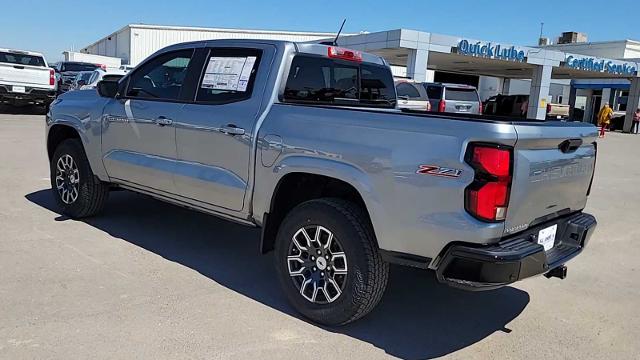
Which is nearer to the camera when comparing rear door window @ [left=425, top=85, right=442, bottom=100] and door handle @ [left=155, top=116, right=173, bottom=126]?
door handle @ [left=155, top=116, right=173, bottom=126]

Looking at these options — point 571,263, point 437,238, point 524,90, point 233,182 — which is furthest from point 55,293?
point 524,90

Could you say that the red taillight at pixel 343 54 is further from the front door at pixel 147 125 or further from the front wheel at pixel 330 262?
the front wheel at pixel 330 262

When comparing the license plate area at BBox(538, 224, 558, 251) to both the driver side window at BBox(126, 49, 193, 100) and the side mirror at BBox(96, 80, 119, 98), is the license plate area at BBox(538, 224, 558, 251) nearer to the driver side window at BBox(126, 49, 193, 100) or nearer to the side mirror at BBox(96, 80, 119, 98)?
the driver side window at BBox(126, 49, 193, 100)

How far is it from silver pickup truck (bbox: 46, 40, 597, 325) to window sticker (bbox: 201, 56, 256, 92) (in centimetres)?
1

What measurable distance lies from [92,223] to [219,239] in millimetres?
1410

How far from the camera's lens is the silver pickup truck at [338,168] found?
2941mm

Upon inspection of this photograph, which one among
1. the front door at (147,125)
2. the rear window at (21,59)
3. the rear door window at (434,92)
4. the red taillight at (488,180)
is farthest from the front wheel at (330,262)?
the rear window at (21,59)

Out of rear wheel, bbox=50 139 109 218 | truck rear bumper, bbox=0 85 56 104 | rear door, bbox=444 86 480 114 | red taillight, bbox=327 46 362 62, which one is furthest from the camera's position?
rear door, bbox=444 86 480 114

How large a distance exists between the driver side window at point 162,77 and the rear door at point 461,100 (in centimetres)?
1375

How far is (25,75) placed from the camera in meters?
17.3

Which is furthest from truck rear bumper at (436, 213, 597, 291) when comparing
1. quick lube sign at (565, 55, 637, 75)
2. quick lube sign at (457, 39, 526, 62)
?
quick lube sign at (565, 55, 637, 75)

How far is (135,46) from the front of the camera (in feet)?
160

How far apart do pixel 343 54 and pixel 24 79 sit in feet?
53.0

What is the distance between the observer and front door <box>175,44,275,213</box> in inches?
158
